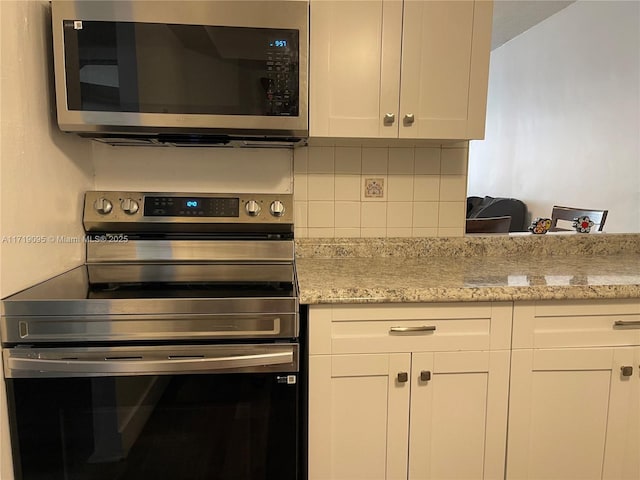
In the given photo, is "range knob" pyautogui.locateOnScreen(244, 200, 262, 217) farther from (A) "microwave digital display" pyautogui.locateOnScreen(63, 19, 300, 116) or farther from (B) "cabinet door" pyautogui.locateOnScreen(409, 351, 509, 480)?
(B) "cabinet door" pyautogui.locateOnScreen(409, 351, 509, 480)

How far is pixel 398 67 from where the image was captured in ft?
4.70

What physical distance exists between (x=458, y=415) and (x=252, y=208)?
3.18ft

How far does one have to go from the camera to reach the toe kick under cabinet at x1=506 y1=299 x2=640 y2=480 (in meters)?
1.27

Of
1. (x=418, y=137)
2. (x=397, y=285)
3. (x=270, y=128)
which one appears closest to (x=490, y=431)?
(x=397, y=285)

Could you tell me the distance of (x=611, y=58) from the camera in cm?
288

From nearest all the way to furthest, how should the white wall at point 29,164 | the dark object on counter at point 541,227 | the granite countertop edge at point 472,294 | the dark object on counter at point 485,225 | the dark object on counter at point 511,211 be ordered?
the white wall at point 29,164, the granite countertop edge at point 472,294, the dark object on counter at point 541,227, the dark object on counter at point 485,225, the dark object on counter at point 511,211

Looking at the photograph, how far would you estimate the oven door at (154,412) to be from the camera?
1.11 metres

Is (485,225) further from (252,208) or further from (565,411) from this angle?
(252,208)

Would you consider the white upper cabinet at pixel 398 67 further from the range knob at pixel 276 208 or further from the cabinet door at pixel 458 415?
the cabinet door at pixel 458 415

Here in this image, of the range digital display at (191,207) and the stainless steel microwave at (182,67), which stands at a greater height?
the stainless steel microwave at (182,67)

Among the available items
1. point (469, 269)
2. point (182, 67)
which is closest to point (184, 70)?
point (182, 67)

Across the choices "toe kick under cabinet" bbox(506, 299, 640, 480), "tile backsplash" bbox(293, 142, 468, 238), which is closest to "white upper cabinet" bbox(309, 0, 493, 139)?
"tile backsplash" bbox(293, 142, 468, 238)

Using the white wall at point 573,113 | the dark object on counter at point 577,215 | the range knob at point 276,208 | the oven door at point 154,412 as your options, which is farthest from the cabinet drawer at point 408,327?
the white wall at point 573,113

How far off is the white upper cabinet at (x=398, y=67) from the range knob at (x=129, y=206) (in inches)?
27.4
